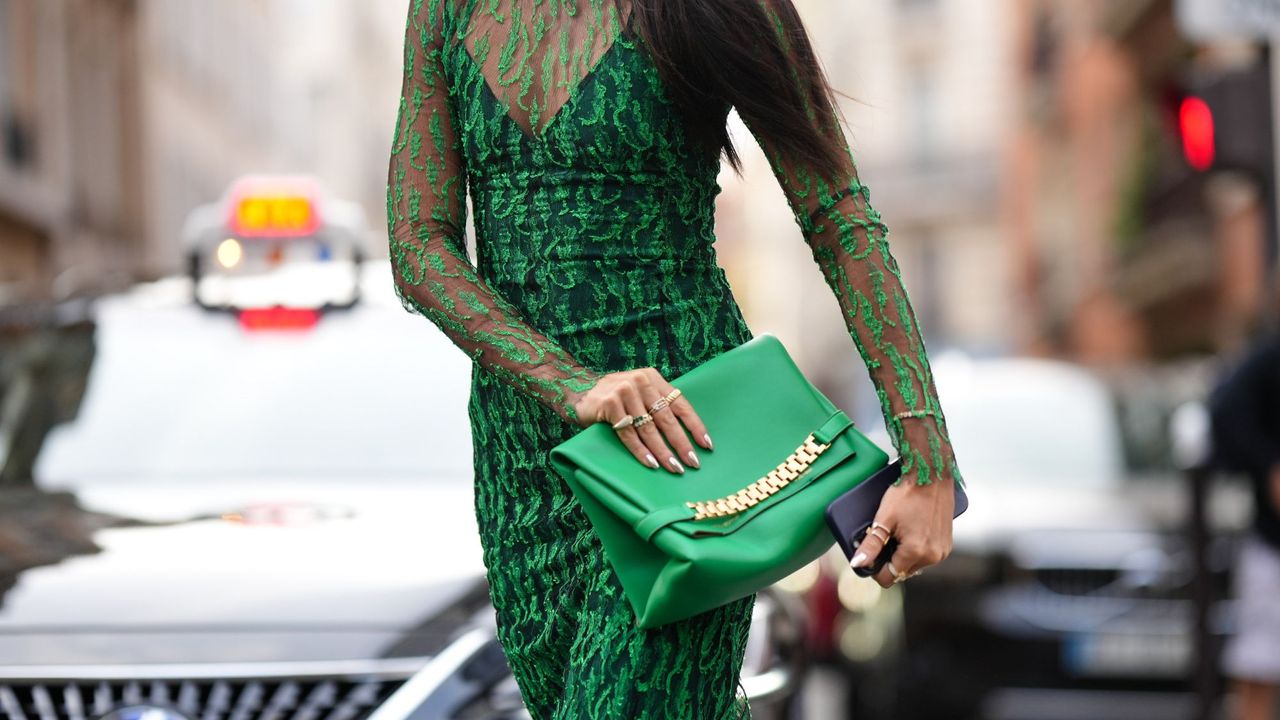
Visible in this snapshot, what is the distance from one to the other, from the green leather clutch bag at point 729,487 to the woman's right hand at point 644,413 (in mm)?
12

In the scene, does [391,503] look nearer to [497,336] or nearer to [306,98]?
[497,336]

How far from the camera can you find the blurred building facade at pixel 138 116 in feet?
66.2

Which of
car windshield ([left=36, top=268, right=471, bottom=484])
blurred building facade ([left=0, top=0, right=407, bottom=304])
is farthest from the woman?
blurred building facade ([left=0, top=0, right=407, bottom=304])

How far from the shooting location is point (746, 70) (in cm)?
208

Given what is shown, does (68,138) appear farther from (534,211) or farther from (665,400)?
(665,400)

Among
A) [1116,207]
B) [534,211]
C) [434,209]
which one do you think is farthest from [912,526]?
[1116,207]

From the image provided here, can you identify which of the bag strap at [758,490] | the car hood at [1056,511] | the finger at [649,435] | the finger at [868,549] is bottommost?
the car hood at [1056,511]

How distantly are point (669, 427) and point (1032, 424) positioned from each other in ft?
20.2

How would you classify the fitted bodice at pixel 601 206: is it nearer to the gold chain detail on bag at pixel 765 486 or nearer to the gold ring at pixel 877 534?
the gold chain detail on bag at pixel 765 486

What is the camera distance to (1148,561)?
6742mm

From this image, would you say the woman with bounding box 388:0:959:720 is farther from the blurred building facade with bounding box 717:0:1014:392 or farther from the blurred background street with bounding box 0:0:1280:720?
the blurred building facade with bounding box 717:0:1014:392

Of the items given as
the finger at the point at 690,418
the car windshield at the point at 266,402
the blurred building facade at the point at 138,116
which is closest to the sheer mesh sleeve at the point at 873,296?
the finger at the point at 690,418

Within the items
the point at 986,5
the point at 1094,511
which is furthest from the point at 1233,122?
the point at 986,5

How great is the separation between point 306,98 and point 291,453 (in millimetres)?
46227
